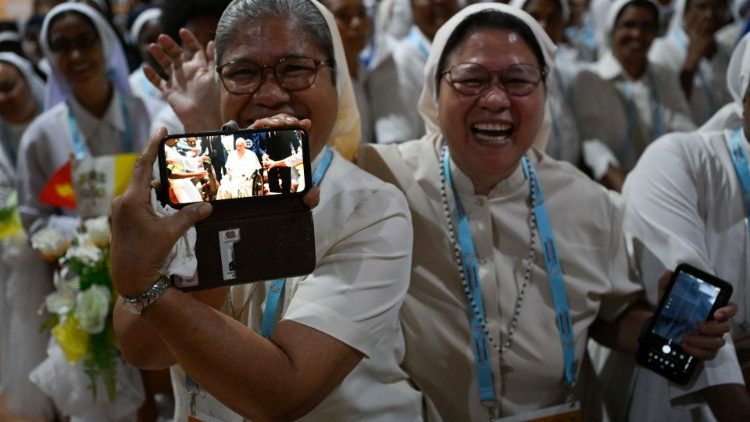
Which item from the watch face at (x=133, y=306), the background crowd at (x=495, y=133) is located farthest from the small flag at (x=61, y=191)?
the watch face at (x=133, y=306)

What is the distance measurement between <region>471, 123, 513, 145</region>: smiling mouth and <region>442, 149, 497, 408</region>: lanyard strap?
147 mm

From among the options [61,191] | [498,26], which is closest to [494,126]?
[498,26]

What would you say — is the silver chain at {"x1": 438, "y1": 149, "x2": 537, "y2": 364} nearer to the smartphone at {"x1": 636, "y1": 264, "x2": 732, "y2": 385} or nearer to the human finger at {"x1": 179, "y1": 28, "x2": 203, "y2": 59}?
the smartphone at {"x1": 636, "y1": 264, "x2": 732, "y2": 385}

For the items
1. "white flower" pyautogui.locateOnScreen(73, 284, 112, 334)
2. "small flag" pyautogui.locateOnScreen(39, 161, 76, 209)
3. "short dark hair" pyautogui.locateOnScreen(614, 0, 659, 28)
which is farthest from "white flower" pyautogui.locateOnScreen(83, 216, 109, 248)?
"short dark hair" pyautogui.locateOnScreen(614, 0, 659, 28)

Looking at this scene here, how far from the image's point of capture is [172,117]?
10.3 feet

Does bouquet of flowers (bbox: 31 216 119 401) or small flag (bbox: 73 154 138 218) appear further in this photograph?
small flag (bbox: 73 154 138 218)

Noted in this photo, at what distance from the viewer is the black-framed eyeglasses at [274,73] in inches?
65.7

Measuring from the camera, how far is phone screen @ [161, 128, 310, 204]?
4.27 feet

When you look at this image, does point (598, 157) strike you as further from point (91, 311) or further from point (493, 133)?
point (91, 311)

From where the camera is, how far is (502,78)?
212 centimetres

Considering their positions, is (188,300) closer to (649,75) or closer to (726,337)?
(726,337)

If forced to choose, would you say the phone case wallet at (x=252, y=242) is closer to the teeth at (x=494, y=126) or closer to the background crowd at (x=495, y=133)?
the background crowd at (x=495, y=133)

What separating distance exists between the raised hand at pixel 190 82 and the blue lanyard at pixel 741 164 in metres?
1.48

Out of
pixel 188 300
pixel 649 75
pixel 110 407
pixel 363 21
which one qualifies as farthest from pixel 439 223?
pixel 649 75
